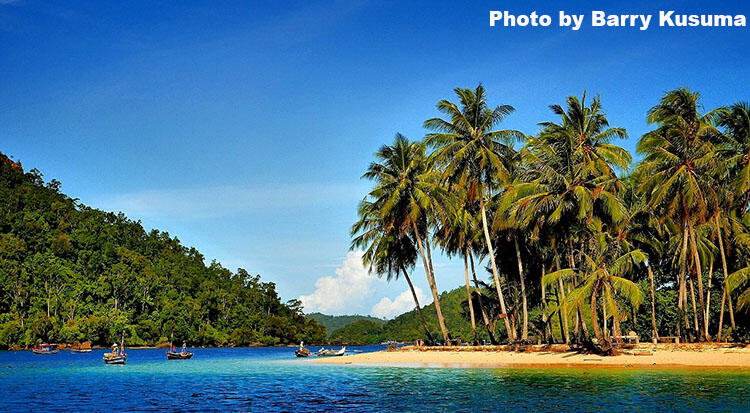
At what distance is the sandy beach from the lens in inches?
1218

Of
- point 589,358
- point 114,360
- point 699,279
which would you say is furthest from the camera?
point 114,360

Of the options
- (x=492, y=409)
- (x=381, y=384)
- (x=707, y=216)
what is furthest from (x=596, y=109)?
(x=492, y=409)

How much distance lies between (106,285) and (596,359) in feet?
301

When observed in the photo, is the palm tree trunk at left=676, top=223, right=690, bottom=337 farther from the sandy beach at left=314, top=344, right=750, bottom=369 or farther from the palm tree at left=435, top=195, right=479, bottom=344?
the palm tree at left=435, top=195, right=479, bottom=344

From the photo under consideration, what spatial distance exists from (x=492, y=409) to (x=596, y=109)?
86.4 feet

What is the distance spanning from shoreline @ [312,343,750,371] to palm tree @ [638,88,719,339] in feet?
13.8

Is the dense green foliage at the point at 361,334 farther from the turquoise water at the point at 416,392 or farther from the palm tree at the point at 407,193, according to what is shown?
the turquoise water at the point at 416,392

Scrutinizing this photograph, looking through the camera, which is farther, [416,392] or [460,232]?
[460,232]

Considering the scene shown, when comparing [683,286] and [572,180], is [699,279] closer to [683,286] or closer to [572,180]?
[683,286]

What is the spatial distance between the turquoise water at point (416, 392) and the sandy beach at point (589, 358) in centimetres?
312

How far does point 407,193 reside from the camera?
45719mm

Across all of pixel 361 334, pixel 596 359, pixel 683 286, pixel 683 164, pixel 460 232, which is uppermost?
pixel 683 164

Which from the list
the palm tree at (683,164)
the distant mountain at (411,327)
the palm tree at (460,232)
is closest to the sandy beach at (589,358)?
the palm tree at (683,164)

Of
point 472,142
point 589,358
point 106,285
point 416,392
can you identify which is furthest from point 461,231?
point 106,285
